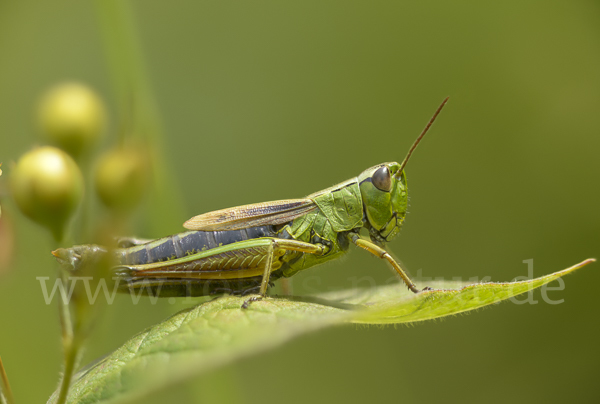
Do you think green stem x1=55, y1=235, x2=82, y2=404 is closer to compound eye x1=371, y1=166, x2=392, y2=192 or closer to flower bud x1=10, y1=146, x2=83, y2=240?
flower bud x1=10, y1=146, x2=83, y2=240

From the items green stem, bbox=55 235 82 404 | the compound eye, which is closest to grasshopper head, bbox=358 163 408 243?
the compound eye

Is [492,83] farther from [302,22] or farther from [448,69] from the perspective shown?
[302,22]

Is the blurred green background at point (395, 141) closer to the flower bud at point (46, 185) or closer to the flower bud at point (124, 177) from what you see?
the flower bud at point (46, 185)

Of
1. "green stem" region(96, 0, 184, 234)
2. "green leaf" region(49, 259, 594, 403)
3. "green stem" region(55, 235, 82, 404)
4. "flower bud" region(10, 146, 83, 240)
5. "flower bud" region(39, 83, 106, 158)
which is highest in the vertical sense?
"green stem" region(96, 0, 184, 234)

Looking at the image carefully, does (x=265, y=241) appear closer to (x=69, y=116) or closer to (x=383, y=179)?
(x=383, y=179)

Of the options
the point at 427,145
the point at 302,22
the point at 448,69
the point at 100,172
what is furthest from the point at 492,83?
the point at 100,172

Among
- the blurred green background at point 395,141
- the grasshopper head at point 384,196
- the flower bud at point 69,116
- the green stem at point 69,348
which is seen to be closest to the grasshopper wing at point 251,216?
the grasshopper head at point 384,196

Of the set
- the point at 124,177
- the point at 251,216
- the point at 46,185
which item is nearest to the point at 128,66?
the point at 251,216
